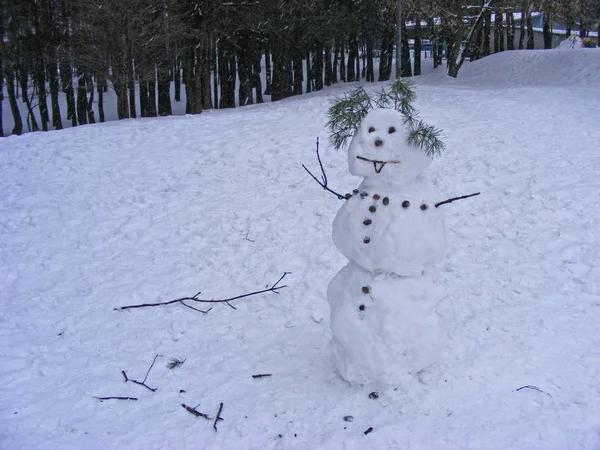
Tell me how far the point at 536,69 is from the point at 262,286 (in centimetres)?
1901

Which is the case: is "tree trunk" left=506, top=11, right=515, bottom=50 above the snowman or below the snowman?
above

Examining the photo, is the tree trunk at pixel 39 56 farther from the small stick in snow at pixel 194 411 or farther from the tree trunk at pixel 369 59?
the tree trunk at pixel 369 59

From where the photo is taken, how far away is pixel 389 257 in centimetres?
462

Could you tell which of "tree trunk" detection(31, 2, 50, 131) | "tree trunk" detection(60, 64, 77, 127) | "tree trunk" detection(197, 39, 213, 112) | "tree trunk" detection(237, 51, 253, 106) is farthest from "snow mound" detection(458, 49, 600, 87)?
"tree trunk" detection(31, 2, 50, 131)

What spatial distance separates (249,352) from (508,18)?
1188 inches

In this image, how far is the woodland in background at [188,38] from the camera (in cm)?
1659

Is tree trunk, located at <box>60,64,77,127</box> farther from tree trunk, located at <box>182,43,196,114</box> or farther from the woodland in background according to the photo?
tree trunk, located at <box>182,43,196,114</box>

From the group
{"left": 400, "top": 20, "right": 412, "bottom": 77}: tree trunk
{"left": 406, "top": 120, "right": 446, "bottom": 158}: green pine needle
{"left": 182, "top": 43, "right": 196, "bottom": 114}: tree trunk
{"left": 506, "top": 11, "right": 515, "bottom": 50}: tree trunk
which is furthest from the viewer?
{"left": 506, "top": 11, "right": 515, "bottom": 50}: tree trunk

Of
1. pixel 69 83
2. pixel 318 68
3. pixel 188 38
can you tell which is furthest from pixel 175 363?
pixel 318 68

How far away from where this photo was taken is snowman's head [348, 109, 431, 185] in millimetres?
4602

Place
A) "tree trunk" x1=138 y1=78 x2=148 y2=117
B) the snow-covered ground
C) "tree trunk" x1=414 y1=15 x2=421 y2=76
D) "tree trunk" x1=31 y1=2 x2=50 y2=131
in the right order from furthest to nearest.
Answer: "tree trunk" x1=414 y1=15 x2=421 y2=76
"tree trunk" x1=138 y1=78 x2=148 y2=117
"tree trunk" x1=31 y1=2 x2=50 y2=131
the snow-covered ground

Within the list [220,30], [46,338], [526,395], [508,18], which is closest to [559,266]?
[526,395]

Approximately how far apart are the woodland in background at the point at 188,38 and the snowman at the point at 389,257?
9.21 meters

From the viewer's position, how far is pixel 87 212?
31.2 feet
